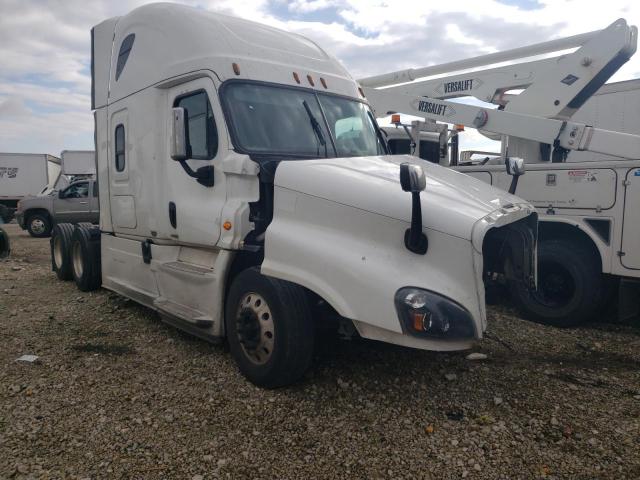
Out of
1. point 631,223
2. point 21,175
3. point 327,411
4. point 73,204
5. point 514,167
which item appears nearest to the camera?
point 327,411

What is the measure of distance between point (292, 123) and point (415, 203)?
5.77 ft

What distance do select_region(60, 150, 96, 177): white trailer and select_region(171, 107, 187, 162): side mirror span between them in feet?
76.8

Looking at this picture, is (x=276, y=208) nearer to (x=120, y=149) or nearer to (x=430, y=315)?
(x=430, y=315)

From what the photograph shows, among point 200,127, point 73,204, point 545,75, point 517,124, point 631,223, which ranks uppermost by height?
point 545,75

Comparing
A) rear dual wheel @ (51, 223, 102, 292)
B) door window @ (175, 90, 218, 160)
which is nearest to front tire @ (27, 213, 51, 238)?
rear dual wheel @ (51, 223, 102, 292)

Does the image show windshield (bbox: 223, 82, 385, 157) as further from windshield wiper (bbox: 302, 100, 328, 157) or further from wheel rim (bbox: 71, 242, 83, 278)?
wheel rim (bbox: 71, 242, 83, 278)

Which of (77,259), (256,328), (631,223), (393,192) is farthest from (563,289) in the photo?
(77,259)

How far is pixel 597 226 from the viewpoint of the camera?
18.4ft

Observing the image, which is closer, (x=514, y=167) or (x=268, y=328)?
(x=268, y=328)

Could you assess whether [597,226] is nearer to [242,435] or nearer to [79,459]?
[242,435]

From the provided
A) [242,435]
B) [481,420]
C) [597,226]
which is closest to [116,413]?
[242,435]

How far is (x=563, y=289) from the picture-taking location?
5984 mm

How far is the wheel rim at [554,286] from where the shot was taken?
19.4 feet

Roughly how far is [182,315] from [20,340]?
1.89 meters
